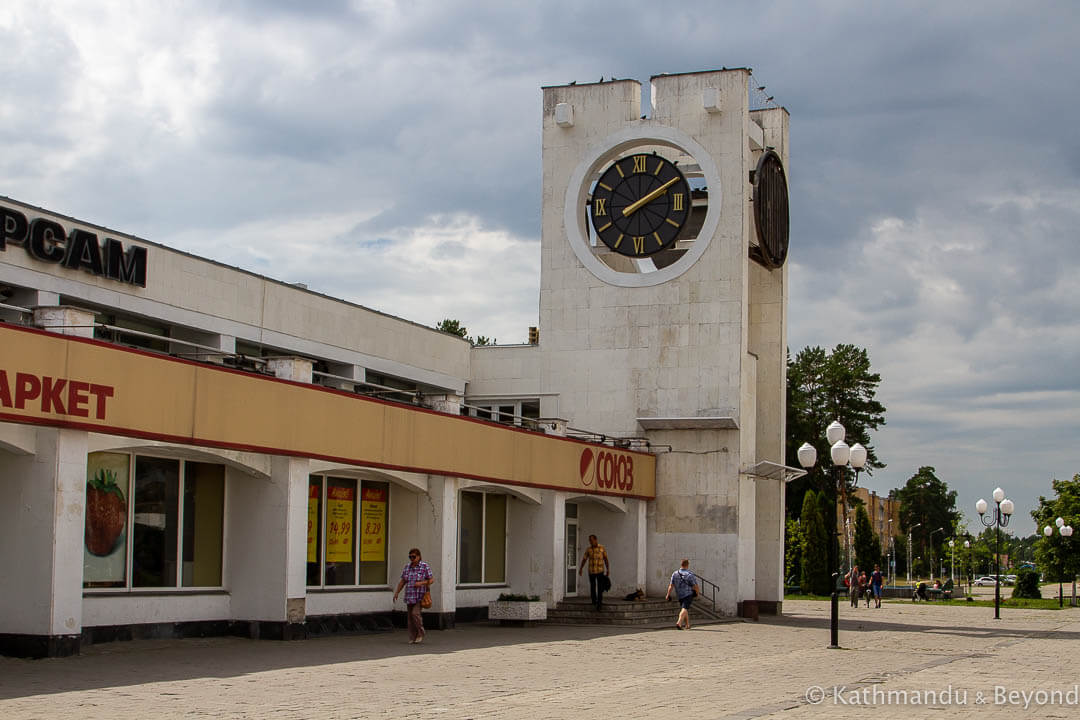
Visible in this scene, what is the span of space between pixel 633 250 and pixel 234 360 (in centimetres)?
1693

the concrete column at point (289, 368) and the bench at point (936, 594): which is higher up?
the concrete column at point (289, 368)

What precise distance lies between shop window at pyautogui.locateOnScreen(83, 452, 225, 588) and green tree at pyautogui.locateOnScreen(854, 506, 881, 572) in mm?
58174

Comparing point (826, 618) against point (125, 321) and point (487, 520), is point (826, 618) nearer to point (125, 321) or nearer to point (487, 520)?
point (487, 520)

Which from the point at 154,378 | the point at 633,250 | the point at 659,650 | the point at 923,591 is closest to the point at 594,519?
the point at 633,250

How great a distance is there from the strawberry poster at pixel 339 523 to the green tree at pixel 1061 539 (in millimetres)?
42627

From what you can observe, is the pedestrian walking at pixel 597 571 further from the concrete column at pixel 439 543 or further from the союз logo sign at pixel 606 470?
the concrete column at pixel 439 543

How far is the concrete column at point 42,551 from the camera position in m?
17.5

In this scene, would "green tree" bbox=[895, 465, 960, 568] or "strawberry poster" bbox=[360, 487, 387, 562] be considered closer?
"strawberry poster" bbox=[360, 487, 387, 562]

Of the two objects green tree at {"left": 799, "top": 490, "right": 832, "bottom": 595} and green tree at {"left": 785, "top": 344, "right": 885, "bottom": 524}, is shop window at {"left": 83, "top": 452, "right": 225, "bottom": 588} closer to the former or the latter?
green tree at {"left": 799, "top": 490, "right": 832, "bottom": 595}

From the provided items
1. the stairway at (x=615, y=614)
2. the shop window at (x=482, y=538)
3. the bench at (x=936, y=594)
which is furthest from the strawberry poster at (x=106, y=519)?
the bench at (x=936, y=594)

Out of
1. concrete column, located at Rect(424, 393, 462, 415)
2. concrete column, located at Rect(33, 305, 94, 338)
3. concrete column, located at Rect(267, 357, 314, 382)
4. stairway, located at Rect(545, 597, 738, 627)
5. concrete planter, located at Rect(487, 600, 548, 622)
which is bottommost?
stairway, located at Rect(545, 597, 738, 627)

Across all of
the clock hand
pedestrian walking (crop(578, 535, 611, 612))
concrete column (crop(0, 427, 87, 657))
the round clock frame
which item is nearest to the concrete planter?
pedestrian walking (crop(578, 535, 611, 612))

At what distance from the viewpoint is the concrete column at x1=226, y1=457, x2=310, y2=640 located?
22297 mm

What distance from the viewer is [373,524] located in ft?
89.7
